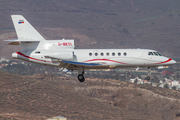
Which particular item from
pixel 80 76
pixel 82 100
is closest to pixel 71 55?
pixel 80 76

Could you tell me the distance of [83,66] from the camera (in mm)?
48344

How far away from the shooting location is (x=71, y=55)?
153ft

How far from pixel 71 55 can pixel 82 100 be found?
216ft

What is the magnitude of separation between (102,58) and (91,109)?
58931 millimetres

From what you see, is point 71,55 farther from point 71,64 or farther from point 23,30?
point 23,30

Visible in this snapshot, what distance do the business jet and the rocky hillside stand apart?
4218cm

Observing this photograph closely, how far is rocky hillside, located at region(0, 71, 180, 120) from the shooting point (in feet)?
316

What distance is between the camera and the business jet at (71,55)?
4712 cm

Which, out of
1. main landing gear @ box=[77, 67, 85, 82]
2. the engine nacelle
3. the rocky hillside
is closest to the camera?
the engine nacelle

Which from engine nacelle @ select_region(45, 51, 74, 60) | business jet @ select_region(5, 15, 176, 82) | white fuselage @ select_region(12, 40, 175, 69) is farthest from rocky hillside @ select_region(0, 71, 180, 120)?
engine nacelle @ select_region(45, 51, 74, 60)

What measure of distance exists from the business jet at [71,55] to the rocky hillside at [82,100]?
1661 inches

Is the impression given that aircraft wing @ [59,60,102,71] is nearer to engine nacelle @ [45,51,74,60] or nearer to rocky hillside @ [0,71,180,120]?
engine nacelle @ [45,51,74,60]

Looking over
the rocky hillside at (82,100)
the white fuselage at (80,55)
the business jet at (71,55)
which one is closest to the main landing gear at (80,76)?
the business jet at (71,55)

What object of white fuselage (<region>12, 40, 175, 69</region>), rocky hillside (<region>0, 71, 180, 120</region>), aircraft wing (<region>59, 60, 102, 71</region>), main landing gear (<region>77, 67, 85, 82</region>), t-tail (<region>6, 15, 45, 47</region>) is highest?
t-tail (<region>6, 15, 45, 47</region>)
